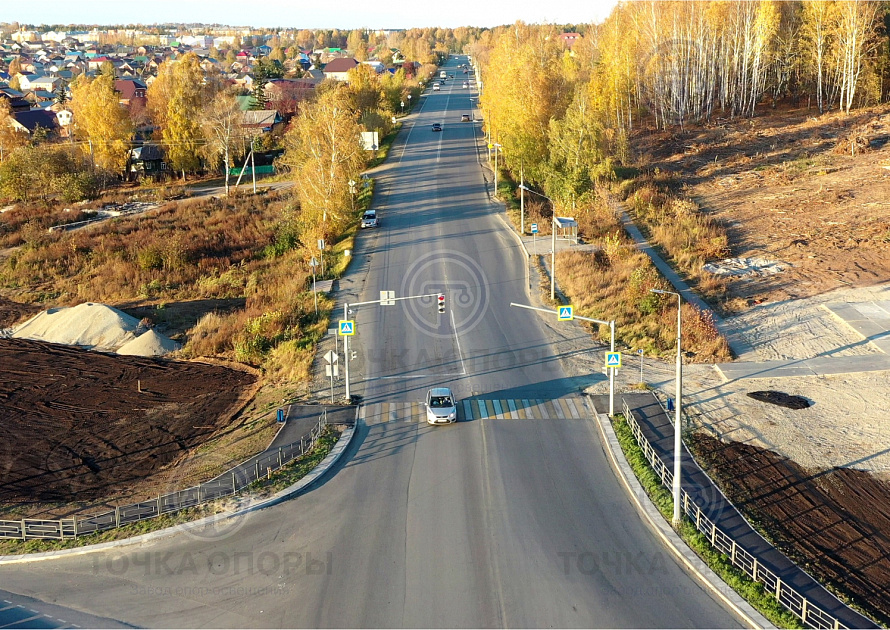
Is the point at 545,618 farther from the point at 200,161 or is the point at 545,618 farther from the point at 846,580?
the point at 200,161

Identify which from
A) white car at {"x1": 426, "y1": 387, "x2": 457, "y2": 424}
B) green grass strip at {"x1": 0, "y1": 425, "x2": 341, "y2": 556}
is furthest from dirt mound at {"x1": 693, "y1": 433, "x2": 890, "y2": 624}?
green grass strip at {"x1": 0, "y1": 425, "x2": 341, "y2": 556}

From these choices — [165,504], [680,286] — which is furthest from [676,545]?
[680,286]

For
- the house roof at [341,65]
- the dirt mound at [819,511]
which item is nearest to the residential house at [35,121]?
the house roof at [341,65]

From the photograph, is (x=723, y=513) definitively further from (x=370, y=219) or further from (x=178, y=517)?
(x=370, y=219)

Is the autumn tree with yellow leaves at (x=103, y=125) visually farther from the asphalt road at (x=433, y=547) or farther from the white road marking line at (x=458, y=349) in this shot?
the asphalt road at (x=433, y=547)

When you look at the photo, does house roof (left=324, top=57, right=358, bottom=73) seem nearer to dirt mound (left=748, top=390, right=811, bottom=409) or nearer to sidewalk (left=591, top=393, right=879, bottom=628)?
dirt mound (left=748, top=390, right=811, bottom=409)

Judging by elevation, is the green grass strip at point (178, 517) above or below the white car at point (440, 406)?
below

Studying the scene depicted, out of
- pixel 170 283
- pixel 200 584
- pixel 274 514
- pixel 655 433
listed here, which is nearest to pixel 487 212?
pixel 170 283
